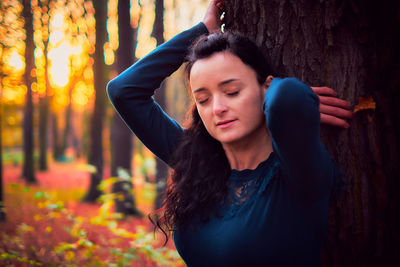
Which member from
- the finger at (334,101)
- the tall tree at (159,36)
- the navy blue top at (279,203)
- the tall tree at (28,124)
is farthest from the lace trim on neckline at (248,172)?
the tall tree at (28,124)

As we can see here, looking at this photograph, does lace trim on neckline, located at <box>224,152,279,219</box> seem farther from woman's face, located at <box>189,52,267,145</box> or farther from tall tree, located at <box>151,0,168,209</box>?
tall tree, located at <box>151,0,168,209</box>

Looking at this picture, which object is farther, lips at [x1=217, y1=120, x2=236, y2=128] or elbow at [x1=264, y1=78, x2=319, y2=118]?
lips at [x1=217, y1=120, x2=236, y2=128]

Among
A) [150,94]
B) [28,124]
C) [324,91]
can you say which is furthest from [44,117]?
[324,91]

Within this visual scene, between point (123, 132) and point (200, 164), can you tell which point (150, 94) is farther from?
point (123, 132)

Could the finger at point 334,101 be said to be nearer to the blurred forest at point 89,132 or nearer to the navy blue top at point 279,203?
the navy blue top at point 279,203

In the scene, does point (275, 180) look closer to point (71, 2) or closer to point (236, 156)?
point (236, 156)

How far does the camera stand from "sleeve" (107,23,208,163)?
1941 mm

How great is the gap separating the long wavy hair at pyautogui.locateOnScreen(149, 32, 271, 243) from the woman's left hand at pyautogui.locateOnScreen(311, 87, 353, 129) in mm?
320

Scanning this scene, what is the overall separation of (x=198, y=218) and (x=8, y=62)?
6.29m

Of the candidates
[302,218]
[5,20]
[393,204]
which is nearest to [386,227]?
[393,204]

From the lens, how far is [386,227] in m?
1.54

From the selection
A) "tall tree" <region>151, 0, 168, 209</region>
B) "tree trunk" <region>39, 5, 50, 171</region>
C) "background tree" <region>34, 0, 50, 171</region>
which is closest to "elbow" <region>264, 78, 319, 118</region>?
"tall tree" <region>151, 0, 168, 209</region>

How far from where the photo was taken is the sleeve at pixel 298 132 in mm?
1144

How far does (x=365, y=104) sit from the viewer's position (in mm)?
1545
